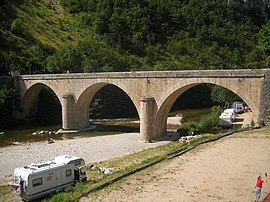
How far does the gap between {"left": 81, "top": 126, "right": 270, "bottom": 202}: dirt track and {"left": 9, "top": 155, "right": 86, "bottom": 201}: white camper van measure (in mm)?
3005

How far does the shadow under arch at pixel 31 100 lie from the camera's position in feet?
142

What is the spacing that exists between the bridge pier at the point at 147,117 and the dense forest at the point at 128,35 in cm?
2097

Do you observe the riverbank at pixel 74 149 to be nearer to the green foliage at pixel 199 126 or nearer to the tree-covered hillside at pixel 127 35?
the green foliage at pixel 199 126

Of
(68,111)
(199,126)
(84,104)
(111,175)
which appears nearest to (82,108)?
(84,104)

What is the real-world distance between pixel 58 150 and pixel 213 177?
1626cm

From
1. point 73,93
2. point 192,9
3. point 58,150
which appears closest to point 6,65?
point 73,93

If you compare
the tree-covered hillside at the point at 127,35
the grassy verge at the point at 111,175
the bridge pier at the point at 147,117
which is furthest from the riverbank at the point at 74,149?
the tree-covered hillside at the point at 127,35

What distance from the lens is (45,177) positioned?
14.2 meters

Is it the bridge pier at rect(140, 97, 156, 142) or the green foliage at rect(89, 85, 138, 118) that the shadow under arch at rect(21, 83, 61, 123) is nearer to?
the green foliage at rect(89, 85, 138, 118)

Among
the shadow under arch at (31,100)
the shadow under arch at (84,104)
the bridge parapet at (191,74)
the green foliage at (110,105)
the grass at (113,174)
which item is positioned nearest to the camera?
the grass at (113,174)

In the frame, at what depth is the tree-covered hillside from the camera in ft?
180

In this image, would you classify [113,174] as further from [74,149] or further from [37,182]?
[74,149]

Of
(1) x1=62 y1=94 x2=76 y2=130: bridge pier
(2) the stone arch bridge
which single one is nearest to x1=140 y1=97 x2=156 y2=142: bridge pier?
(2) the stone arch bridge

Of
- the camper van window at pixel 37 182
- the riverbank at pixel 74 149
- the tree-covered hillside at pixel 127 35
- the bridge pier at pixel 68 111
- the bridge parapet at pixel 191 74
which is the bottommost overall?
the riverbank at pixel 74 149
